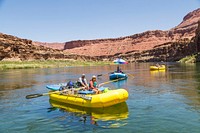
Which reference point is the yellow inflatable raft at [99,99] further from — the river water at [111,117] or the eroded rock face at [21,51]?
the eroded rock face at [21,51]

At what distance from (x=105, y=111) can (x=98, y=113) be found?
52 centimetres

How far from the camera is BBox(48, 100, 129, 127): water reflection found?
42.3 feet

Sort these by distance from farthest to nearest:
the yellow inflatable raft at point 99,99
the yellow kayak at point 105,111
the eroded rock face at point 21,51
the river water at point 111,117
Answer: the eroded rock face at point 21,51, the yellow inflatable raft at point 99,99, the yellow kayak at point 105,111, the river water at point 111,117

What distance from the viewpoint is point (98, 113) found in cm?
1440

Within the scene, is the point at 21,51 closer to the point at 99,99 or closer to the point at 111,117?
the point at 99,99

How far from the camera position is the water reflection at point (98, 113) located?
12.9 meters

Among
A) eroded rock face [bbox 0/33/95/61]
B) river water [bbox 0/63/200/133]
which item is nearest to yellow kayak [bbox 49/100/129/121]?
river water [bbox 0/63/200/133]

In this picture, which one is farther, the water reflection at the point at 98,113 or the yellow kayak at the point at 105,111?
the yellow kayak at the point at 105,111

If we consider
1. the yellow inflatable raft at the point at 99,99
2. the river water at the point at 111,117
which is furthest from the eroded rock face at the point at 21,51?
the yellow inflatable raft at the point at 99,99

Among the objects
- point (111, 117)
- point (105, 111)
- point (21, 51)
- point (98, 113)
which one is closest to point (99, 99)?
point (105, 111)

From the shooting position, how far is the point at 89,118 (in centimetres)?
1353

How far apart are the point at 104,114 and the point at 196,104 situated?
5.84 metres

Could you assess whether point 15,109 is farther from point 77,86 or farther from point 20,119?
point 77,86

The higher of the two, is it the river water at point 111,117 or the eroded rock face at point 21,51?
the eroded rock face at point 21,51
